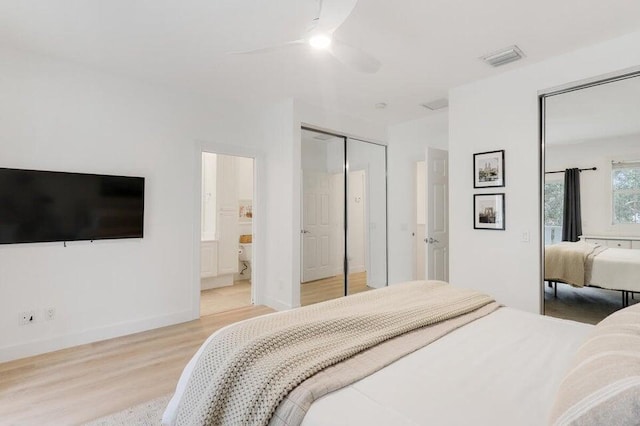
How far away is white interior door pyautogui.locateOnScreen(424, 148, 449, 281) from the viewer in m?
3.98

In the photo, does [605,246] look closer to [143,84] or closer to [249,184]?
[143,84]

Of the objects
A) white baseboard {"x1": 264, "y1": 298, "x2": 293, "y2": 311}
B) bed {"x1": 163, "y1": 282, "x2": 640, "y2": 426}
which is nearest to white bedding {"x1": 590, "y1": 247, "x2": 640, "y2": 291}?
bed {"x1": 163, "y1": 282, "x2": 640, "y2": 426}

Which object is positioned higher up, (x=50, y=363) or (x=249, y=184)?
(x=249, y=184)

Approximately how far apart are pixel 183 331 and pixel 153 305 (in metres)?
0.43

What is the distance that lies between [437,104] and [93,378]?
170 inches

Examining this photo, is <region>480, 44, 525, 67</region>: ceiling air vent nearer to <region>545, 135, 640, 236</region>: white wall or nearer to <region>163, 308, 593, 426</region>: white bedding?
<region>545, 135, 640, 236</region>: white wall

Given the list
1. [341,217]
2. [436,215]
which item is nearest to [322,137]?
[341,217]

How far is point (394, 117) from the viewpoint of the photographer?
15.4 ft

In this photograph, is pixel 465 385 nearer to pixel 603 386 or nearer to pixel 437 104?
pixel 603 386

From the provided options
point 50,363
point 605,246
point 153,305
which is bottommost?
point 50,363

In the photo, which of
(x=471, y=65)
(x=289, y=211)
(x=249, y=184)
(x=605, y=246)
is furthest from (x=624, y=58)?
(x=249, y=184)

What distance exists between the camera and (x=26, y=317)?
111 inches

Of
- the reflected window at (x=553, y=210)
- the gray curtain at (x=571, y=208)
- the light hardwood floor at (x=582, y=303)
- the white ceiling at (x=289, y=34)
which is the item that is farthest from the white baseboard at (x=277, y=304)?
the gray curtain at (x=571, y=208)

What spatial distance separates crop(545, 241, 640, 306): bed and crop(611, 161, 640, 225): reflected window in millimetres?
267
